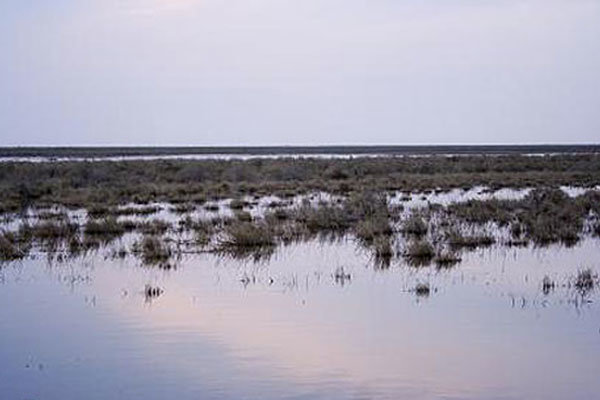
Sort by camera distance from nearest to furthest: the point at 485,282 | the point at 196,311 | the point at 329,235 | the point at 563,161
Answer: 1. the point at 196,311
2. the point at 485,282
3. the point at 329,235
4. the point at 563,161

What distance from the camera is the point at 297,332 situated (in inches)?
450

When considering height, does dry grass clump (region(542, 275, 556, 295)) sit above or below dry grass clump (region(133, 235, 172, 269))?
above

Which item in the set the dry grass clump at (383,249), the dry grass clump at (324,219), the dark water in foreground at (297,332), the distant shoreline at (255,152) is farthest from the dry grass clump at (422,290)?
the distant shoreline at (255,152)

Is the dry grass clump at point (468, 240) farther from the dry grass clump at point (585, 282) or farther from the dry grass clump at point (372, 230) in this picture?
the dry grass clump at point (585, 282)

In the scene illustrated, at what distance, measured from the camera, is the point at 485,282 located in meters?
15.1

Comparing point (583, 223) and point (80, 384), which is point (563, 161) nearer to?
point (583, 223)

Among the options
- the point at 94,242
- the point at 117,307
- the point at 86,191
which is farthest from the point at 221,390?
the point at 86,191

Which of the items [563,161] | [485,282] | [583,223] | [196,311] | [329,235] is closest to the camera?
[196,311]

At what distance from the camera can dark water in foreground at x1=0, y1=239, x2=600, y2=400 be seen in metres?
9.16

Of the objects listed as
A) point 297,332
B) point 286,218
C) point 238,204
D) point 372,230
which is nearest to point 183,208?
point 238,204

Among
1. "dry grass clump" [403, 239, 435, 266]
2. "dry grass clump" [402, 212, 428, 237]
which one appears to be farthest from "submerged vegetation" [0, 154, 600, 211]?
"dry grass clump" [403, 239, 435, 266]

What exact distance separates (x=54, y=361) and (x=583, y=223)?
16.3 metres

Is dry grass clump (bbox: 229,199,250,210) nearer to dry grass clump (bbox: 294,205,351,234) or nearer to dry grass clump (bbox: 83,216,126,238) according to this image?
dry grass clump (bbox: 294,205,351,234)

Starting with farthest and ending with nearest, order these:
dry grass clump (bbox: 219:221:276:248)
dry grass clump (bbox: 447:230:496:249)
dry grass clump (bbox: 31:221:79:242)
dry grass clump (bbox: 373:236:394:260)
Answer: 1. dry grass clump (bbox: 31:221:79:242)
2. dry grass clump (bbox: 219:221:276:248)
3. dry grass clump (bbox: 447:230:496:249)
4. dry grass clump (bbox: 373:236:394:260)
